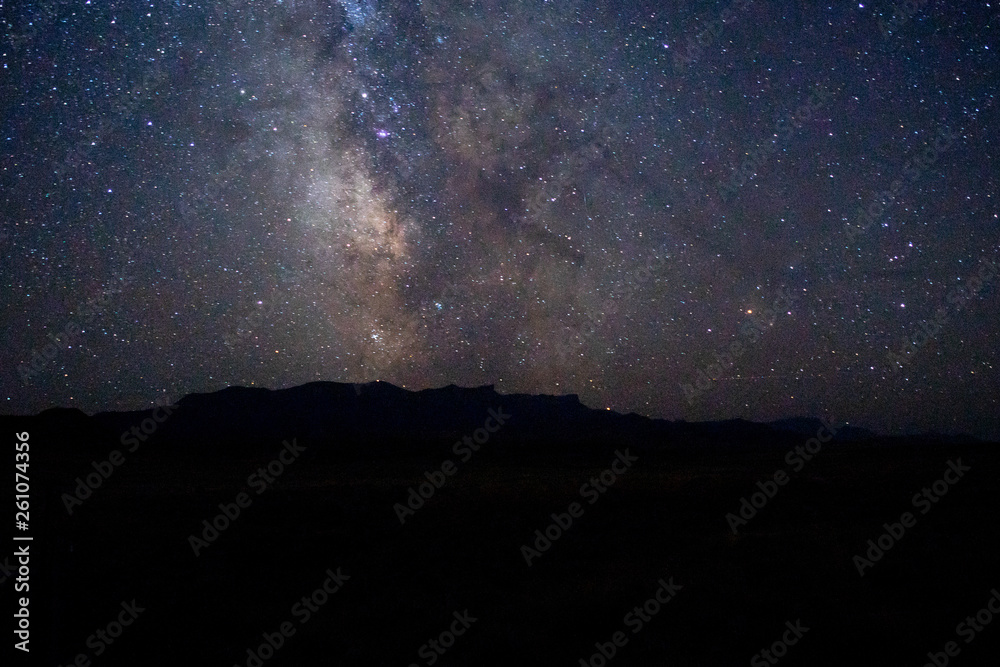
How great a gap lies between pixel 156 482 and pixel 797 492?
79.3 feet

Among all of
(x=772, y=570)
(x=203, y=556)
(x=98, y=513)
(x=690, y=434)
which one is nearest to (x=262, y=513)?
(x=203, y=556)

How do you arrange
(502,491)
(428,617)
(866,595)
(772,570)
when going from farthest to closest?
(502,491) → (772,570) → (866,595) → (428,617)

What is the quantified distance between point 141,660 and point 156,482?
782 inches

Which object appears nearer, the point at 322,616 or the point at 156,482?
the point at 322,616

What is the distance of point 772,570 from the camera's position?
8.74 meters

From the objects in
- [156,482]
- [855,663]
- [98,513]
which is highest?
[855,663]

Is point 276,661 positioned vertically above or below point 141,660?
above

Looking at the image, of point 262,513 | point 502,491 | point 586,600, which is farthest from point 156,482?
point 586,600

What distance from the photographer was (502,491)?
18672 millimetres

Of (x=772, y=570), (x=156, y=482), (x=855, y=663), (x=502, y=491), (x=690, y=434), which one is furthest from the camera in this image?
(x=690, y=434)

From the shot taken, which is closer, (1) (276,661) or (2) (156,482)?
(1) (276,661)

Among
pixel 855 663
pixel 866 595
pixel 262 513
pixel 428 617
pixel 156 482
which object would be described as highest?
pixel 855 663

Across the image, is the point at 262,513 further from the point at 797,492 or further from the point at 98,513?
the point at 797,492

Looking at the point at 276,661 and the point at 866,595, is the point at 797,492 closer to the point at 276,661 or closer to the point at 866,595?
the point at 866,595
